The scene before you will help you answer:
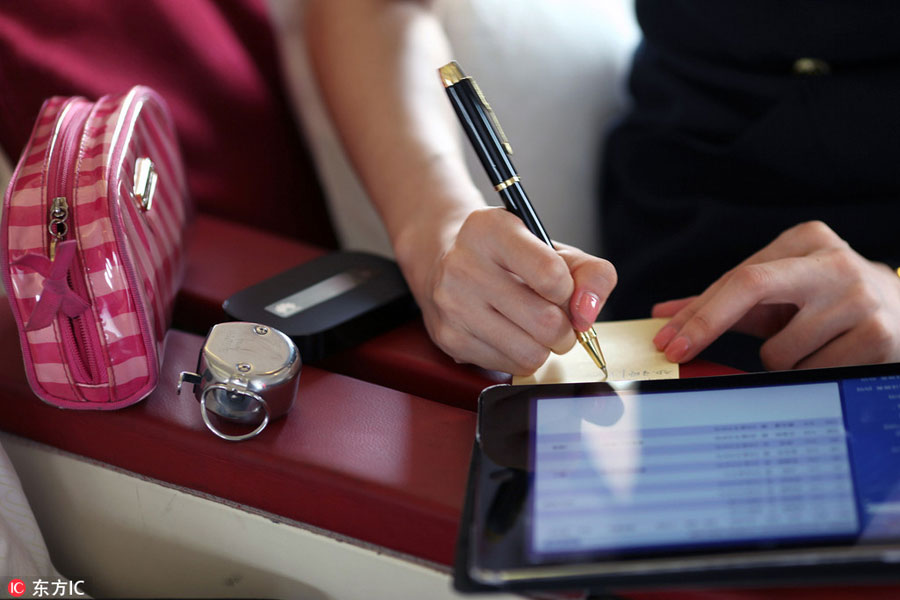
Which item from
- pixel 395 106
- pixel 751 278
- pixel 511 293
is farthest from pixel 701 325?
pixel 395 106

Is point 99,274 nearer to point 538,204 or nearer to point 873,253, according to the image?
point 538,204

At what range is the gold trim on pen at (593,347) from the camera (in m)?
0.60

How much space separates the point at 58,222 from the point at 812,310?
0.56 meters

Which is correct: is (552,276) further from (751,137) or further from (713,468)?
(751,137)

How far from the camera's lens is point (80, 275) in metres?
0.56

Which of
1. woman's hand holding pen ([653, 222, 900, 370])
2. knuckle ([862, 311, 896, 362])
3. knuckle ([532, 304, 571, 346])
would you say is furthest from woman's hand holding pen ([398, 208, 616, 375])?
knuckle ([862, 311, 896, 362])

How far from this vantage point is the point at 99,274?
0.56 m

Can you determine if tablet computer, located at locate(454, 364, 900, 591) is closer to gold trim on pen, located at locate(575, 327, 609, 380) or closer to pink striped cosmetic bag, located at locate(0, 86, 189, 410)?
gold trim on pen, located at locate(575, 327, 609, 380)

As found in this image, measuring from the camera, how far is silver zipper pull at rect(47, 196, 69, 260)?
1.86 feet

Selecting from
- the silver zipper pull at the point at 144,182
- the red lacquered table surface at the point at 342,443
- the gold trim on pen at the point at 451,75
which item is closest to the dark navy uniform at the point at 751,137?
the red lacquered table surface at the point at 342,443

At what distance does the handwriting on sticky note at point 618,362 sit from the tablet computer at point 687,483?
0.06m

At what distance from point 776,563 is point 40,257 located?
50 centimetres

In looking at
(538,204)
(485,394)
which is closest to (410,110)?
(538,204)

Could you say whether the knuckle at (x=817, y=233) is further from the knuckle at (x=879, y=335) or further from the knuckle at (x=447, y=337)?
the knuckle at (x=447, y=337)
